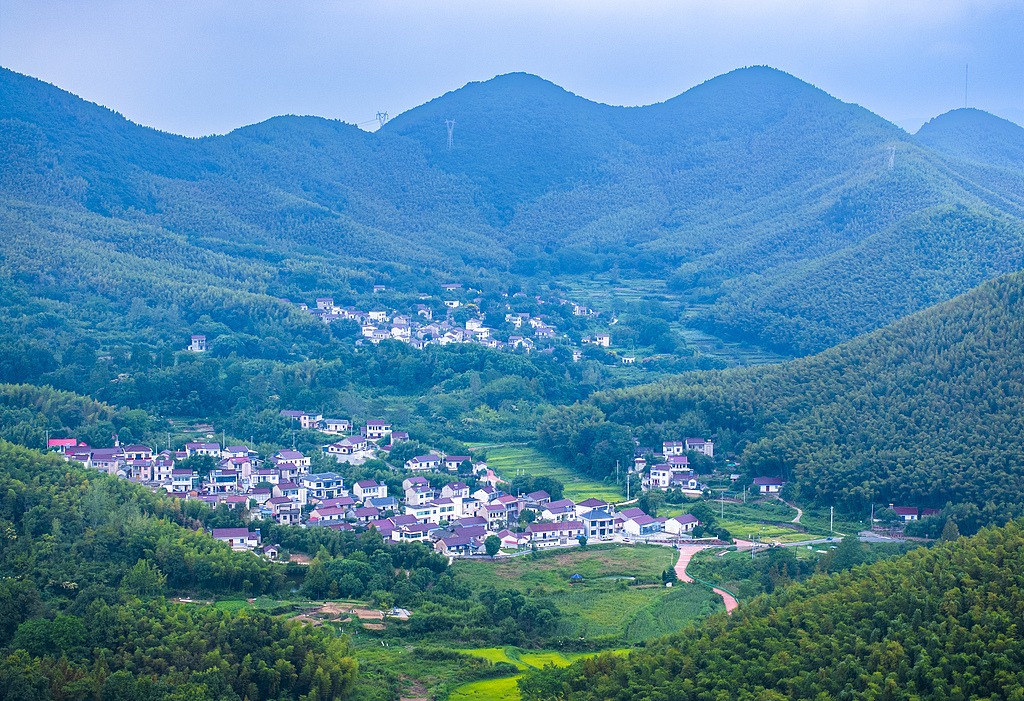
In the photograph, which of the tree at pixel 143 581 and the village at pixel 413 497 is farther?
the village at pixel 413 497

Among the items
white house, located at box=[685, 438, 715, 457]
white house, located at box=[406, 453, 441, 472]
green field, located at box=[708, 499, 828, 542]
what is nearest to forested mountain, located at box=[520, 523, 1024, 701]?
green field, located at box=[708, 499, 828, 542]

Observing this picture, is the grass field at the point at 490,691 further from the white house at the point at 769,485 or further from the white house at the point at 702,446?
the white house at the point at 702,446

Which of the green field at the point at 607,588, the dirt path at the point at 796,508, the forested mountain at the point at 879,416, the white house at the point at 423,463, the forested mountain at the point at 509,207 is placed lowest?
the green field at the point at 607,588

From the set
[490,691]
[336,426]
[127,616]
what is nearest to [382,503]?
[336,426]

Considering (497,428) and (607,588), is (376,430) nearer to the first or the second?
(497,428)

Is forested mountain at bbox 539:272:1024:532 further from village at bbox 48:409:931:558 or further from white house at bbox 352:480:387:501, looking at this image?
white house at bbox 352:480:387:501

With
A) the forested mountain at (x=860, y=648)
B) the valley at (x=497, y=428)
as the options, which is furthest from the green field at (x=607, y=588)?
the forested mountain at (x=860, y=648)
